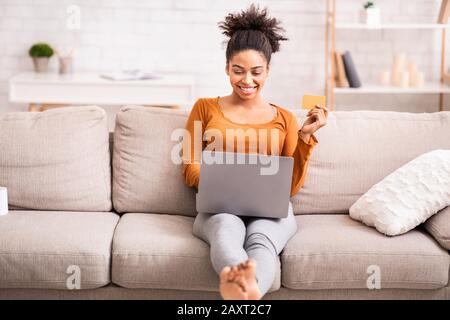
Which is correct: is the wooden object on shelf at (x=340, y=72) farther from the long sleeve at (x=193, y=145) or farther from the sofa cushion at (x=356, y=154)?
the long sleeve at (x=193, y=145)

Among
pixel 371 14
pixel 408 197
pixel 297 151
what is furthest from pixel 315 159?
pixel 371 14

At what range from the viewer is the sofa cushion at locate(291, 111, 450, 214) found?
9.53 feet

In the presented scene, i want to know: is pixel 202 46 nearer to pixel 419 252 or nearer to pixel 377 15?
pixel 377 15

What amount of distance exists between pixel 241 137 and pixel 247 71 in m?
0.24

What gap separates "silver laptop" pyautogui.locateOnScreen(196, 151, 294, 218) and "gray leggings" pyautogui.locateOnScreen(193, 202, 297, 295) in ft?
0.12

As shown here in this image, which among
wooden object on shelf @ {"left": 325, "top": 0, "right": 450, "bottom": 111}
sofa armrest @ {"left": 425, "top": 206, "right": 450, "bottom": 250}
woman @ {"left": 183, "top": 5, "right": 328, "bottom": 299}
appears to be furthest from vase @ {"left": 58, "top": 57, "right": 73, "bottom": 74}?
sofa armrest @ {"left": 425, "top": 206, "right": 450, "bottom": 250}

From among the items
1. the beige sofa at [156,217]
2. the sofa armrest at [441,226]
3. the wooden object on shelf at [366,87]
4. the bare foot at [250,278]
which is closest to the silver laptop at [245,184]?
the beige sofa at [156,217]

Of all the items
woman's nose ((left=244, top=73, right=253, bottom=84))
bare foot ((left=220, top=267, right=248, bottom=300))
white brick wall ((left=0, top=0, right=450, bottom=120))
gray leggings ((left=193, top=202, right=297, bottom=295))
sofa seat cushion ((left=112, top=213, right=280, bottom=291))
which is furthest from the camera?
white brick wall ((left=0, top=0, right=450, bottom=120))

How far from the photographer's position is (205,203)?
254 cm

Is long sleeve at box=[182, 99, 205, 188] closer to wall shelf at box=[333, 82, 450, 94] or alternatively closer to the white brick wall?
wall shelf at box=[333, 82, 450, 94]

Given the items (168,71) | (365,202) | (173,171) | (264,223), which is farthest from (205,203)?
(168,71)

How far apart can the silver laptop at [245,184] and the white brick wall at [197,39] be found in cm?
251

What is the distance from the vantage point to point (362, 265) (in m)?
2.48

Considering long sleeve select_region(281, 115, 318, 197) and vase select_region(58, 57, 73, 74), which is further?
vase select_region(58, 57, 73, 74)
